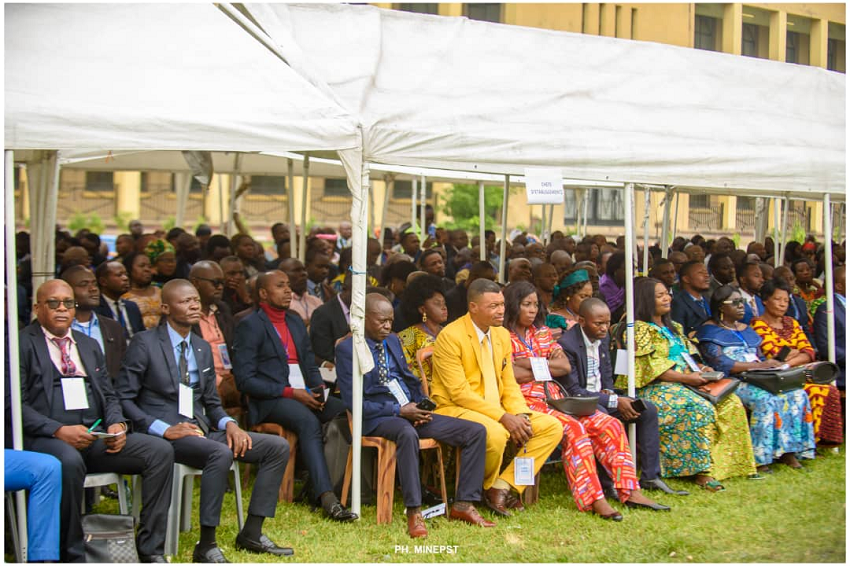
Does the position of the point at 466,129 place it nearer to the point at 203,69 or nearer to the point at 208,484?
the point at 203,69

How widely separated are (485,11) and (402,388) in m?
26.7

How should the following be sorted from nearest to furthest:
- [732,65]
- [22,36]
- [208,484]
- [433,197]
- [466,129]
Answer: [208,484] → [22,36] → [466,129] → [732,65] → [433,197]

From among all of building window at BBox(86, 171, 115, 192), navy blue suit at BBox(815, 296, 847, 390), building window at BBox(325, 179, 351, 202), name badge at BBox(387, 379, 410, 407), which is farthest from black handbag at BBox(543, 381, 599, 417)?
building window at BBox(86, 171, 115, 192)

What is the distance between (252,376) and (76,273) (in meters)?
1.23

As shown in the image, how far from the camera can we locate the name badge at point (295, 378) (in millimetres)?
6176

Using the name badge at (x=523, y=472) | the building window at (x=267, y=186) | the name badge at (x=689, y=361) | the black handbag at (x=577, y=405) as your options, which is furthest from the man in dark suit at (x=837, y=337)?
the building window at (x=267, y=186)

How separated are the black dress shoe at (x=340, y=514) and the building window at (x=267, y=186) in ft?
111

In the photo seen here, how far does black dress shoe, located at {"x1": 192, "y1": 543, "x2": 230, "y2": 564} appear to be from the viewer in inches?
190

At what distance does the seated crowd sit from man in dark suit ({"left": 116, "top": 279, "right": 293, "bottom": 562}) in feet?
0.04

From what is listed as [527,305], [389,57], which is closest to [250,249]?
[389,57]

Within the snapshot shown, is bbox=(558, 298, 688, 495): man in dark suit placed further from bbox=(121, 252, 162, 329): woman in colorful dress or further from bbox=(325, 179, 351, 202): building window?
bbox=(325, 179, 351, 202): building window

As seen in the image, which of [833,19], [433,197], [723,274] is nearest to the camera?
[723,274]

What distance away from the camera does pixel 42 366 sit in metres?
4.71

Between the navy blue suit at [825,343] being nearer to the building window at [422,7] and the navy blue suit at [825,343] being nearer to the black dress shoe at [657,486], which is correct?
the black dress shoe at [657,486]
